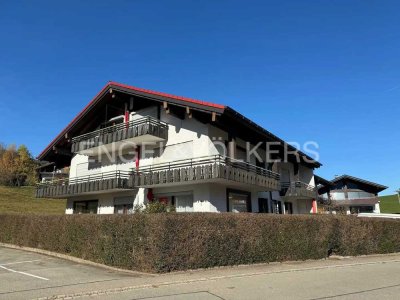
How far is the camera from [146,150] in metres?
25.6

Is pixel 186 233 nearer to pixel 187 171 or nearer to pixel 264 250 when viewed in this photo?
pixel 264 250

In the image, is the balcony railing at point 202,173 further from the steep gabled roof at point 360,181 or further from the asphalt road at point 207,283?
the steep gabled roof at point 360,181

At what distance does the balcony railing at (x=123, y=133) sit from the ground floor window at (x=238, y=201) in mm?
5631

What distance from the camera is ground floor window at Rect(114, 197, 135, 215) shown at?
25.6m

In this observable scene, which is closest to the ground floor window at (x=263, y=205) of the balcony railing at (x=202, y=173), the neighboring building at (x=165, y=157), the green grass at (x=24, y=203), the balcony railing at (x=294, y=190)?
the neighboring building at (x=165, y=157)

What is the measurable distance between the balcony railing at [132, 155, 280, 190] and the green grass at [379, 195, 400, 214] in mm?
58649

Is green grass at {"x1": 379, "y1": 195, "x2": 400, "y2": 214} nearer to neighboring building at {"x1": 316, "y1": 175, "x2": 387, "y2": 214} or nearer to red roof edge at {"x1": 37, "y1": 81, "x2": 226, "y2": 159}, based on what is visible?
neighboring building at {"x1": 316, "y1": 175, "x2": 387, "y2": 214}

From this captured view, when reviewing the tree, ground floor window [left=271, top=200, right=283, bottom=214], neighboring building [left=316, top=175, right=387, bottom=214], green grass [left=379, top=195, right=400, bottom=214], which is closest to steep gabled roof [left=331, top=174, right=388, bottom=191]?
neighboring building [left=316, top=175, right=387, bottom=214]

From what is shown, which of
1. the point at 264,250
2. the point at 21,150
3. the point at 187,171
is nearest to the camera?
the point at 264,250

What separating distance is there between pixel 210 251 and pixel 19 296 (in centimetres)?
618

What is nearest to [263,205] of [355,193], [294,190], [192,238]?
[294,190]

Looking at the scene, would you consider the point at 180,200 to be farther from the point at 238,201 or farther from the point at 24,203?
the point at 24,203

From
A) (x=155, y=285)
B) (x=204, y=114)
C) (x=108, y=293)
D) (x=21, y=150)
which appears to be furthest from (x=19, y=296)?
(x=21, y=150)

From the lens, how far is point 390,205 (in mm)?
83500
